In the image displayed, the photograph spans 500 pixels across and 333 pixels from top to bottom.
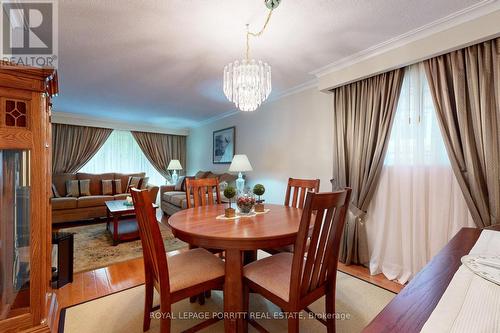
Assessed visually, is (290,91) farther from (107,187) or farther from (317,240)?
(107,187)

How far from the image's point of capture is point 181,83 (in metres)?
3.24

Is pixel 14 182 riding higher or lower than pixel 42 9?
lower

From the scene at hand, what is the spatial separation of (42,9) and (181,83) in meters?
1.68

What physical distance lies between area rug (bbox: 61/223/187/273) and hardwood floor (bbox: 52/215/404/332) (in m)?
0.16

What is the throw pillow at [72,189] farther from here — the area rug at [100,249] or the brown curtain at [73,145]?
the area rug at [100,249]

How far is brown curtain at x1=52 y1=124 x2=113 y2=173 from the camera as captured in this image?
16.4 ft

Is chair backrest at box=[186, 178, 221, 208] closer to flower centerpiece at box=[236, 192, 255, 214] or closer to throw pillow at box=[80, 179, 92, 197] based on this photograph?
flower centerpiece at box=[236, 192, 255, 214]

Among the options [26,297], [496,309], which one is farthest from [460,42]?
[26,297]

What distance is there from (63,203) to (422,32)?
5.72 m

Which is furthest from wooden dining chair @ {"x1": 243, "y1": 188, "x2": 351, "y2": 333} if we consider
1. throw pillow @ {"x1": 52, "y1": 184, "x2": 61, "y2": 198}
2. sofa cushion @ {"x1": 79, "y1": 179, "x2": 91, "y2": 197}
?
throw pillow @ {"x1": 52, "y1": 184, "x2": 61, "y2": 198}

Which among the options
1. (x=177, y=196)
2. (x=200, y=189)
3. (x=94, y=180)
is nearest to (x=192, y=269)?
(x=200, y=189)

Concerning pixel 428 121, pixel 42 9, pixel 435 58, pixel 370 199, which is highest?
pixel 42 9

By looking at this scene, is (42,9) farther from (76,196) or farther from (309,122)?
(76,196)

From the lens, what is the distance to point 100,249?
3002 millimetres
